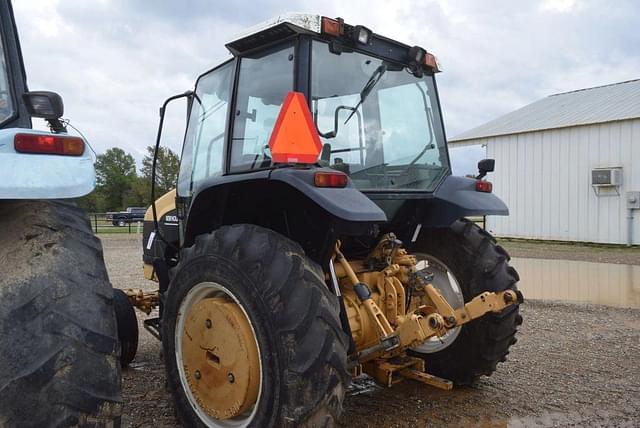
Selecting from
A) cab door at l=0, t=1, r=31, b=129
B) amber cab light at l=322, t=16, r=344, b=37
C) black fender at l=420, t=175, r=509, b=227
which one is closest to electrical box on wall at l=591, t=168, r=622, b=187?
black fender at l=420, t=175, r=509, b=227

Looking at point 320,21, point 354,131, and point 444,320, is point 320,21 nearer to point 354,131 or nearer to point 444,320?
point 354,131

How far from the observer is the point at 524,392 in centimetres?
394

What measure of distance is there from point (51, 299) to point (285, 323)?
1.17 metres

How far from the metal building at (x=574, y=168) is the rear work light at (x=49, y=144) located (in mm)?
16353

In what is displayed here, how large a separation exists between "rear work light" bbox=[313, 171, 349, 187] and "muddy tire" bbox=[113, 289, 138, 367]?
255cm

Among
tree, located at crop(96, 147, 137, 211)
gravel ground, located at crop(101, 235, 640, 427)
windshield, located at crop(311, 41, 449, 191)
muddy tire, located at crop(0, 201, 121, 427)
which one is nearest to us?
muddy tire, located at crop(0, 201, 121, 427)

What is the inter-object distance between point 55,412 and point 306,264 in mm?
1362

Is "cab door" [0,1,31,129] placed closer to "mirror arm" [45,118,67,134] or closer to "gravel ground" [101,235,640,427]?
"mirror arm" [45,118,67,134]

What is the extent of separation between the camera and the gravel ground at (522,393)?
3.48 m

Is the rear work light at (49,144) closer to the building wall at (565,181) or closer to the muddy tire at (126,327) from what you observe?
the muddy tire at (126,327)

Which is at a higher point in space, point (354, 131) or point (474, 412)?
point (354, 131)

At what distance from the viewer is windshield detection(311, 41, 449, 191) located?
10.7 feet

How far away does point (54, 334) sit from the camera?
1.59 metres

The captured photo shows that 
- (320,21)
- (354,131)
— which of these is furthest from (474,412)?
(320,21)
